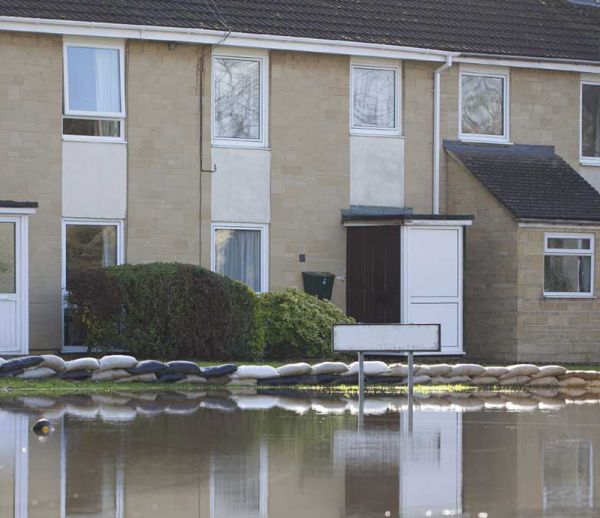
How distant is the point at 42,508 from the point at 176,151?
16.6m

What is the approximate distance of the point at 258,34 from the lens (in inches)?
1027

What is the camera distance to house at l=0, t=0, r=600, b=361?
24.8 metres

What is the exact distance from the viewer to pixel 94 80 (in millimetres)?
25344

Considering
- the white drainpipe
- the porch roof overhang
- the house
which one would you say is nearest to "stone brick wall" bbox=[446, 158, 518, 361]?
the house

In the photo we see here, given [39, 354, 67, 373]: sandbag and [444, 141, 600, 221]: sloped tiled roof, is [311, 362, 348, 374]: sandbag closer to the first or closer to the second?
[39, 354, 67, 373]: sandbag

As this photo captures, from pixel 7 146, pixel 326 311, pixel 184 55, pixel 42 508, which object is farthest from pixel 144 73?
pixel 42 508

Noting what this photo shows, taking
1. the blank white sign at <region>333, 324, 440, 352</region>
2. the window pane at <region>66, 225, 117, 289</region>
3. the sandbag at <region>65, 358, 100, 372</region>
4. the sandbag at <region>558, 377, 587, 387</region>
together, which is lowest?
the sandbag at <region>558, 377, 587, 387</region>

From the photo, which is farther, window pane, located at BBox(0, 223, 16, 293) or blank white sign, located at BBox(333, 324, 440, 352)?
window pane, located at BBox(0, 223, 16, 293)

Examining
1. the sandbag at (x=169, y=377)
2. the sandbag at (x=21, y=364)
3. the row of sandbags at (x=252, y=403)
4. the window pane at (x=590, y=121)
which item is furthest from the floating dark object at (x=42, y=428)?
the window pane at (x=590, y=121)

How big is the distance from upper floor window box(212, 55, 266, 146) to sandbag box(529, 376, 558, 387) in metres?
7.66

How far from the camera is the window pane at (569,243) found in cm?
2705

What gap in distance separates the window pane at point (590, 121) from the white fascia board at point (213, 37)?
3751 millimetres

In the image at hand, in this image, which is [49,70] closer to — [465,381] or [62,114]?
[62,114]

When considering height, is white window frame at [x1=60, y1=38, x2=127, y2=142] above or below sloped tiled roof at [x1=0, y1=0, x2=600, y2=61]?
below
